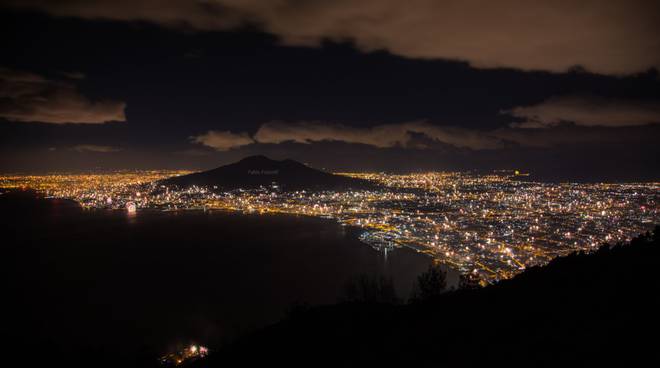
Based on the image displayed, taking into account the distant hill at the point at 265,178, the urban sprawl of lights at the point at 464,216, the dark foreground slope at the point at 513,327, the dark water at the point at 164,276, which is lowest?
the dark water at the point at 164,276

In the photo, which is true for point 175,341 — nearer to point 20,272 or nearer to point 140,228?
point 20,272

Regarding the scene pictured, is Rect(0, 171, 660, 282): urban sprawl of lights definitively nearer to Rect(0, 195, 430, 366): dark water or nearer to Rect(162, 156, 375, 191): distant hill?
Rect(0, 195, 430, 366): dark water

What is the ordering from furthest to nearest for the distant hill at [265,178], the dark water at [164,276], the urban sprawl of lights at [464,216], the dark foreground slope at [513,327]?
the distant hill at [265,178], the urban sprawl of lights at [464,216], the dark water at [164,276], the dark foreground slope at [513,327]

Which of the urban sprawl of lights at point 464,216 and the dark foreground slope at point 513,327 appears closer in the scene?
the dark foreground slope at point 513,327

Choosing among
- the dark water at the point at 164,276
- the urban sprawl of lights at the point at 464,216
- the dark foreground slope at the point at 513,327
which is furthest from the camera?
the urban sprawl of lights at the point at 464,216

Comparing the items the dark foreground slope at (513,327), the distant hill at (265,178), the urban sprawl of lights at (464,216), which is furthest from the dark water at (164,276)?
the distant hill at (265,178)

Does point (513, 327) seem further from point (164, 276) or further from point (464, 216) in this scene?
point (464, 216)

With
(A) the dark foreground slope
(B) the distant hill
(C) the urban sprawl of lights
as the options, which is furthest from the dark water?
(B) the distant hill

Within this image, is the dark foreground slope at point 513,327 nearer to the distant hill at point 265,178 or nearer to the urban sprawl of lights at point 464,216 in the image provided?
the urban sprawl of lights at point 464,216

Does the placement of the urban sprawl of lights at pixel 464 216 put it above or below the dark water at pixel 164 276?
above

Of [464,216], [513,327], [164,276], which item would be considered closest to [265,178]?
[464,216]
